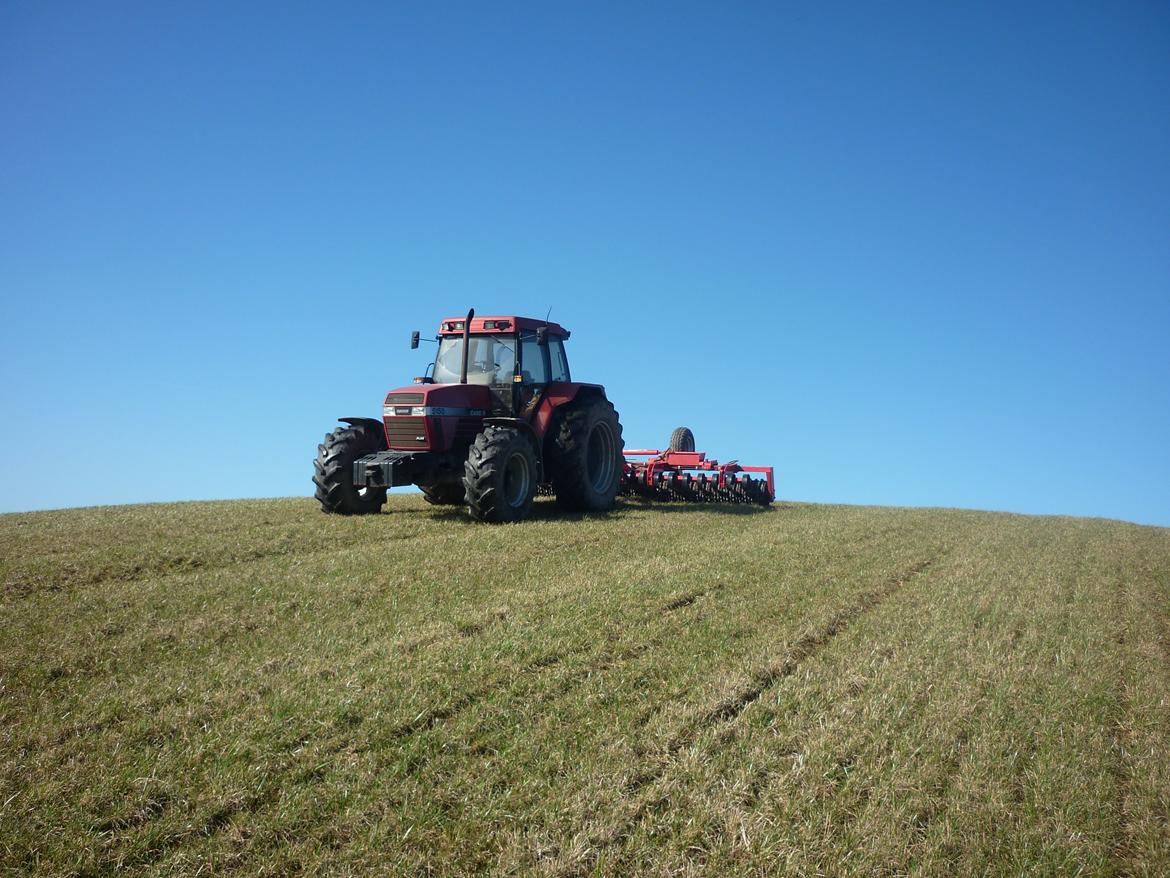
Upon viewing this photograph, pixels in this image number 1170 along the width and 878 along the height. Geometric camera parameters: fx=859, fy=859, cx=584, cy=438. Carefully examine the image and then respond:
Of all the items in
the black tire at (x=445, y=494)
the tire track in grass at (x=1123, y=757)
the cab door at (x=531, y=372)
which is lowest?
the tire track in grass at (x=1123, y=757)

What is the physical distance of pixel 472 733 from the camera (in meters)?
4.28

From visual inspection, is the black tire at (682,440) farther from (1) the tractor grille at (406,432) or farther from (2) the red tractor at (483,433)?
(1) the tractor grille at (406,432)

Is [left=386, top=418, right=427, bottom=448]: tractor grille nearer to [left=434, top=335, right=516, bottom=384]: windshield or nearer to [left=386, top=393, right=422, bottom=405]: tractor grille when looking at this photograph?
[left=386, top=393, right=422, bottom=405]: tractor grille

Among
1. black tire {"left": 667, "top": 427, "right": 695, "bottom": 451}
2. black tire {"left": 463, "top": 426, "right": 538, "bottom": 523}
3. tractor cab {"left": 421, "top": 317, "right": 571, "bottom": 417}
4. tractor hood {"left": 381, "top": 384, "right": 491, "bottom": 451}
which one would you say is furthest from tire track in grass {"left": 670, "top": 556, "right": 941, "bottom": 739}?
black tire {"left": 667, "top": 427, "right": 695, "bottom": 451}

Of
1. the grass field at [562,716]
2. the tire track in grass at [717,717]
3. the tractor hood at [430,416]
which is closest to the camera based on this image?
the tire track in grass at [717,717]

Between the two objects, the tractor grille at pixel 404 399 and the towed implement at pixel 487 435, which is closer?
the towed implement at pixel 487 435

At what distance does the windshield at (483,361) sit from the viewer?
475 inches

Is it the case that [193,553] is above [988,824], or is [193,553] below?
above

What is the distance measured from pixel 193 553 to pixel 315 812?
5.52 metres

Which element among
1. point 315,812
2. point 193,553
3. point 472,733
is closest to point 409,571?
point 193,553

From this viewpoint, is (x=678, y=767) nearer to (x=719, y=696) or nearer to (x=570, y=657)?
(x=719, y=696)

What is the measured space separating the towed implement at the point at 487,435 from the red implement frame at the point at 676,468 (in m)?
2.18

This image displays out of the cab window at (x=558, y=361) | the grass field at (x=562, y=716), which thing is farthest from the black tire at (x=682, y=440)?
the grass field at (x=562, y=716)

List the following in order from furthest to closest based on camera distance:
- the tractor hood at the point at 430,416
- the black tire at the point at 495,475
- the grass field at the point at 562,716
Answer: the tractor hood at the point at 430,416
the black tire at the point at 495,475
the grass field at the point at 562,716
